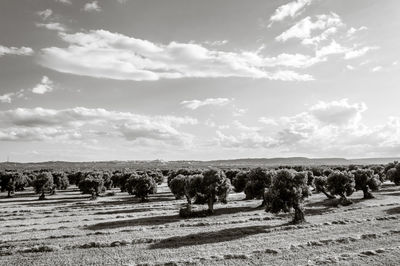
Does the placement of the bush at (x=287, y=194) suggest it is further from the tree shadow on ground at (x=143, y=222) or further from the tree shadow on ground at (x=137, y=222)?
the tree shadow on ground at (x=137, y=222)

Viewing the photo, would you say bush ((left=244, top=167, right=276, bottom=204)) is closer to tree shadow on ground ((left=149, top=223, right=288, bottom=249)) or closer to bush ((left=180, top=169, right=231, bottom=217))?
bush ((left=180, top=169, right=231, bottom=217))

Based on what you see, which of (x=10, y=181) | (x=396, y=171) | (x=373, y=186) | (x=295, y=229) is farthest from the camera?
(x=10, y=181)

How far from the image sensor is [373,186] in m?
Answer: 103

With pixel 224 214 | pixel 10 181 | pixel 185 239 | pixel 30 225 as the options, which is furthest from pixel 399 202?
pixel 10 181

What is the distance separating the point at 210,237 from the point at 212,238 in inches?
30.9

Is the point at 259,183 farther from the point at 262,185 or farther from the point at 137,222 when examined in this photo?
the point at 137,222

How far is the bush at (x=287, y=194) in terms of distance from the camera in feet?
222

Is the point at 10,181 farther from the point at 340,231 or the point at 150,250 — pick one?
the point at 340,231

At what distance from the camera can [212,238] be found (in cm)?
5662

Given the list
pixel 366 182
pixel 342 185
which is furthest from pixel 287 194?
pixel 366 182

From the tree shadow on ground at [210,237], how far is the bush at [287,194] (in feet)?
17.3

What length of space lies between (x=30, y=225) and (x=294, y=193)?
58785mm

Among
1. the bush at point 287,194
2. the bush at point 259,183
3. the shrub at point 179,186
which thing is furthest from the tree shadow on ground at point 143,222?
the shrub at point 179,186

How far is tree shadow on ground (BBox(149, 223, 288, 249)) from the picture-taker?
174ft
